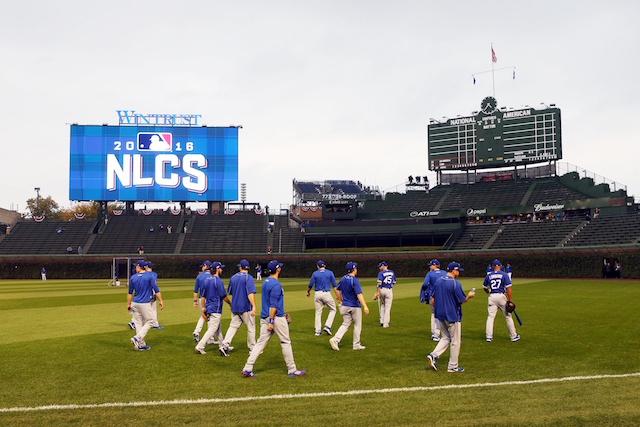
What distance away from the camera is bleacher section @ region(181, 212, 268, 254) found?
217 feet

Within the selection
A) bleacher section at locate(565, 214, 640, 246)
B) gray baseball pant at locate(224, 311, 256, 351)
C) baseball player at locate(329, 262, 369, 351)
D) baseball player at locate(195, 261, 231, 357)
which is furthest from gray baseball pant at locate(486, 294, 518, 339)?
bleacher section at locate(565, 214, 640, 246)

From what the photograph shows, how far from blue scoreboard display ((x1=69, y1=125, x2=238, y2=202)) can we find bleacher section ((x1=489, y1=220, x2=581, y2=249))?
3270 centimetres

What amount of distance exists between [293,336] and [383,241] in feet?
179

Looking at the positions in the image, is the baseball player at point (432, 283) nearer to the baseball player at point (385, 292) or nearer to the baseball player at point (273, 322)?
the baseball player at point (385, 292)

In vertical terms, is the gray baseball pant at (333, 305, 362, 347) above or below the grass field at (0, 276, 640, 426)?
above

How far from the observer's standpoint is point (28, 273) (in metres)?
56.9

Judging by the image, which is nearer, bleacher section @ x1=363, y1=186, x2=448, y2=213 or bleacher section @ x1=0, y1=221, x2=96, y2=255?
bleacher section @ x1=0, y1=221, x2=96, y2=255

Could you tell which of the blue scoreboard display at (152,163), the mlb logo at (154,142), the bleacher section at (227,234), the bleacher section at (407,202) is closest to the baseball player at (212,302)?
the bleacher section at (227,234)

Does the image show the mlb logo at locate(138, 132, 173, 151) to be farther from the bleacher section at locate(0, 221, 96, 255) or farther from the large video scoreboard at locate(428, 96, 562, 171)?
the large video scoreboard at locate(428, 96, 562, 171)

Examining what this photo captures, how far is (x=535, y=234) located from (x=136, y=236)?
45953 millimetres

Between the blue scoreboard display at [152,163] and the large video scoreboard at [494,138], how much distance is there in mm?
26994

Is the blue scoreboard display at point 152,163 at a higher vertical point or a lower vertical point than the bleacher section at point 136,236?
higher

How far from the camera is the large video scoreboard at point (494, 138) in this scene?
222 feet

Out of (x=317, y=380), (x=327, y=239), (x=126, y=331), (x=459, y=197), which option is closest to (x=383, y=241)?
(x=327, y=239)
